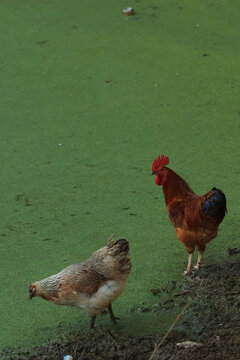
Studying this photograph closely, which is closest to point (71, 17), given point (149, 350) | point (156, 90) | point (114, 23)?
point (114, 23)

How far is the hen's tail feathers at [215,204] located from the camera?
309 cm

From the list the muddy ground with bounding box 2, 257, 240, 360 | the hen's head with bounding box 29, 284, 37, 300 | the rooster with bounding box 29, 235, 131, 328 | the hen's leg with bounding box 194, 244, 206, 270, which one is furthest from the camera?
the hen's leg with bounding box 194, 244, 206, 270

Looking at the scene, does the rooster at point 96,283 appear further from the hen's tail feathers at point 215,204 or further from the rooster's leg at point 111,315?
the hen's tail feathers at point 215,204

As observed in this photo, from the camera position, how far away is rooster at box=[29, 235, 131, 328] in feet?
9.64

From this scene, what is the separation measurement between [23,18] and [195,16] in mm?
1423

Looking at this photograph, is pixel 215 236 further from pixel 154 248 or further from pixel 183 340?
pixel 183 340

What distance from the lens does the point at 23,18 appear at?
583 cm

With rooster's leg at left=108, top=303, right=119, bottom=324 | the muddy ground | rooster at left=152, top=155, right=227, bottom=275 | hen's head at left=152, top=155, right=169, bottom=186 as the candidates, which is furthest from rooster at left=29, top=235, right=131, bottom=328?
hen's head at left=152, top=155, right=169, bottom=186

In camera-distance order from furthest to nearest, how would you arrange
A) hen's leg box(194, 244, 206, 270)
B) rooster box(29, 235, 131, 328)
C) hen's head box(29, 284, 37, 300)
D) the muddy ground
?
hen's leg box(194, 244, 206, 270) → hen's head box(29, 284, 37, 300) → rooster box(29, 235, 131, 328) → the muddy ground

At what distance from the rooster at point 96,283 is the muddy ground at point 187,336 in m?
0.13

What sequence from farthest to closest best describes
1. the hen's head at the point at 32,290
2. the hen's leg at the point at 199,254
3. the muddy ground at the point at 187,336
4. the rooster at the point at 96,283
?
the hen's leg at the point at 199,254 < the hen's head at the point at 32,290 < the rooster at the point at 96,283 < the muddy ground at the point at 187,336

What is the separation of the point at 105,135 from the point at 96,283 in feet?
5.34

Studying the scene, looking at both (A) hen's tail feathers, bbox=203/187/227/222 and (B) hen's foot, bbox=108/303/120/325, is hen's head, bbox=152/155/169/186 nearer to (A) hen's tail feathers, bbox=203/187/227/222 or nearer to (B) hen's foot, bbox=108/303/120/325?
(A) hen's tail feathers, bbox=203/187/227/222

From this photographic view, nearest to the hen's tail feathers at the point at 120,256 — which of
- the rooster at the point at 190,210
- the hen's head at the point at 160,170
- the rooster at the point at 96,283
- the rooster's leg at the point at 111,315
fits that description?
the rooster at the point at 96,283
